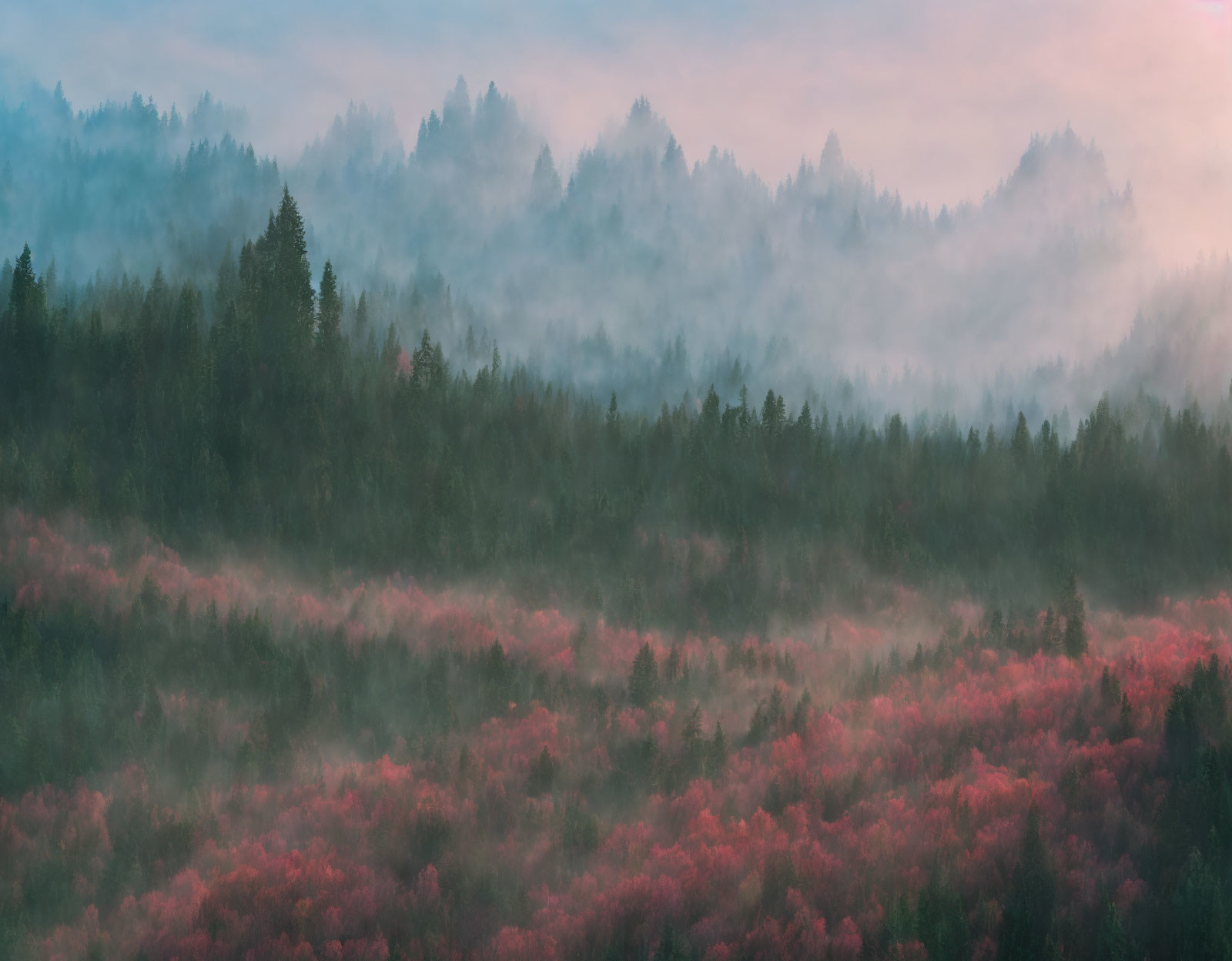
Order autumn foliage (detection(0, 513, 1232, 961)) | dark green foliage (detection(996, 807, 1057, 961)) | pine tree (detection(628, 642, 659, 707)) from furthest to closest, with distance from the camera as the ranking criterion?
1. pine tree (detection(628, 642, 659, 707))
2. autumn foliage (detection(0, 513, 1232, 961))
3. dark green foliage (detection(996, 807, 1057, 961))

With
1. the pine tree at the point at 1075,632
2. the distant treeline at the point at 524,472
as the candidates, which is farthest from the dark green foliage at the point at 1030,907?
the distant treeline at the point at 524,472

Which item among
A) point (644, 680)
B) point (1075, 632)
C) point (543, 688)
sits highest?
point (1075, 632)

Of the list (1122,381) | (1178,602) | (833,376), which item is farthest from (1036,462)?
(833,376)

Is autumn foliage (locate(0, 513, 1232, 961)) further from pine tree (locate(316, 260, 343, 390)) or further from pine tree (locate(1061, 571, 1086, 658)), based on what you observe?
pine tree (locate(316, 260, 343, 390))

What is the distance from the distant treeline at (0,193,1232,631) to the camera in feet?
128

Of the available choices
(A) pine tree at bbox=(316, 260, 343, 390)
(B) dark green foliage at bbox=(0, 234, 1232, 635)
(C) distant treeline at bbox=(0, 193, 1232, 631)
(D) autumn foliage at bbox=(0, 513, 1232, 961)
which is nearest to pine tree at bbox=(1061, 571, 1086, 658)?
(B) dark green foliage at bbox=(0, 234, 1232, 635)

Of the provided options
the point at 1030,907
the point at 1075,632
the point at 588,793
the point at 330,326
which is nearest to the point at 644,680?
the point at 588,793

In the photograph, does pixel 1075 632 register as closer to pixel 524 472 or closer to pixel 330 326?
pixel 524 472

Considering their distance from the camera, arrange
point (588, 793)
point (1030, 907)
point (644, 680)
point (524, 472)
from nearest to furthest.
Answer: point (1030, 907) → point (588, 793) → point (644, 680) → point (524, 472)

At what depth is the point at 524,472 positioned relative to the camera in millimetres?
51844

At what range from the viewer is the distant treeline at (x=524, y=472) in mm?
39094

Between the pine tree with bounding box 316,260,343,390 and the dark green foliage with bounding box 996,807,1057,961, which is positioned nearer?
the dark green foliage with bounding box 996,807,1057,961

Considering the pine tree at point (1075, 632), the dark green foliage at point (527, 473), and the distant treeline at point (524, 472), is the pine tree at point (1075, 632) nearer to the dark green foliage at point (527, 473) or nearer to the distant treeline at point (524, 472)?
the dark green foliage at point (527, 473)

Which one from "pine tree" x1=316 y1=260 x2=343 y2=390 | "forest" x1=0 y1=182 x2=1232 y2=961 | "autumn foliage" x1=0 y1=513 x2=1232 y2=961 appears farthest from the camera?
"pine tree" x1=316 y1=260 x2=343 y2=390
